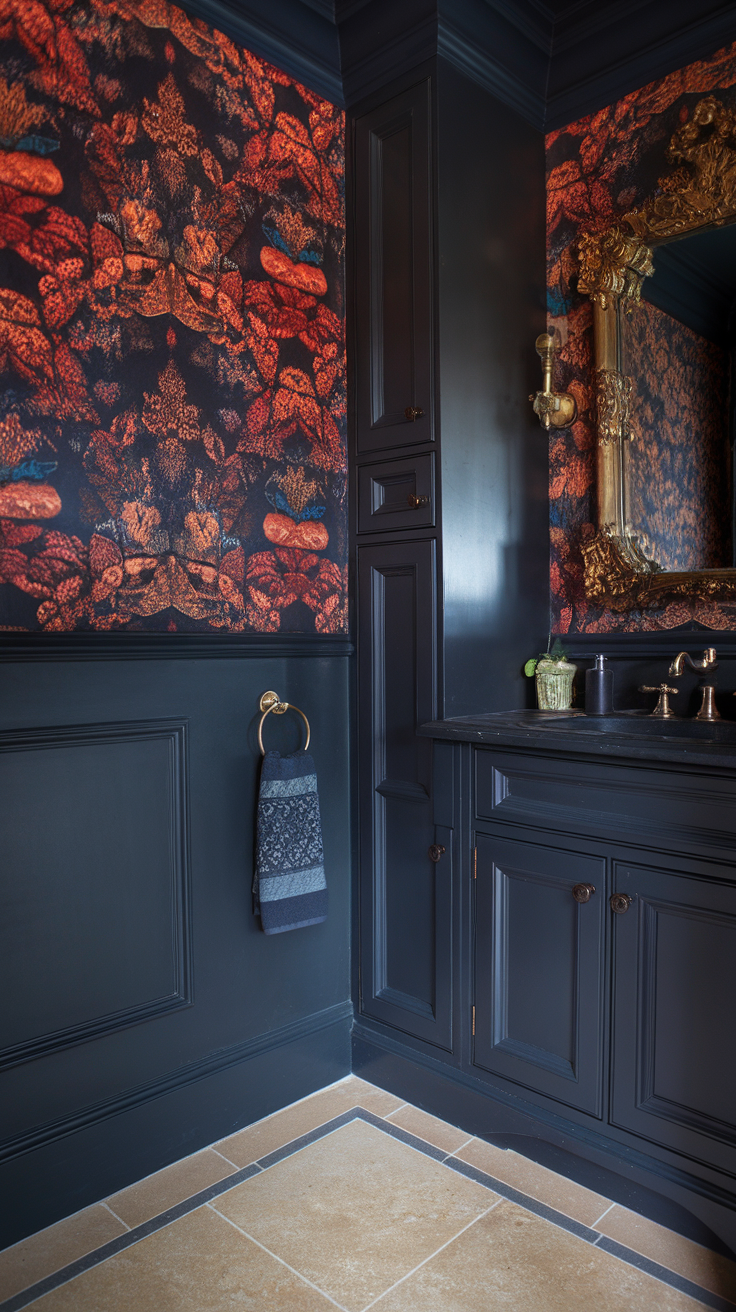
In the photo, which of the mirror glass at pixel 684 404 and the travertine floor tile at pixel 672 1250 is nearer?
the travertine floor tile at pixel 672 1250

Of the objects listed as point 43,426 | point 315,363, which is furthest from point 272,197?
point 43,426

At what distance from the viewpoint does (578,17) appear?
218 centimetres

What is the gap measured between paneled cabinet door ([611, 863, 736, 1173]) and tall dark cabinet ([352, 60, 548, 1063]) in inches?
18.0

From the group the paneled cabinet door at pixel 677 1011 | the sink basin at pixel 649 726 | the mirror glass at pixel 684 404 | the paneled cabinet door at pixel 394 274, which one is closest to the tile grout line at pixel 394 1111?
the paneled cabinet door at pixel 677 1011

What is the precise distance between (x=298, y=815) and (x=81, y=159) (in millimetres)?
1524

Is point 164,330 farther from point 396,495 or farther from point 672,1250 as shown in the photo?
point 672,1250

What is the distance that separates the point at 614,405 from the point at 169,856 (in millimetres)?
1630

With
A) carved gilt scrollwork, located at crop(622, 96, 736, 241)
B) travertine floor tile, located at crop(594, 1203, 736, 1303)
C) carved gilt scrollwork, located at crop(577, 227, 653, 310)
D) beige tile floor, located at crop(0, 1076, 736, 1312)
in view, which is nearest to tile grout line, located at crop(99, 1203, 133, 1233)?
beige tile floor, located at crop(0, 1076, 736, 1312)

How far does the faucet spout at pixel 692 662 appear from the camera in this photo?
1.97 metres

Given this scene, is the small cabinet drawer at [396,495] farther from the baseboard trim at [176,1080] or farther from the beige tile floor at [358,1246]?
the beige tile floor at [358,1246]

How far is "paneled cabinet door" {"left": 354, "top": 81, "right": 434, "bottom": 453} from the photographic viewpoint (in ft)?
6.73

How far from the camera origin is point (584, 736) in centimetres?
170

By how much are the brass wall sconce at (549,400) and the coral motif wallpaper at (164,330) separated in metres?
0.55

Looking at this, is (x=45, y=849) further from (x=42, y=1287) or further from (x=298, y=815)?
(x=42, y=1287)
